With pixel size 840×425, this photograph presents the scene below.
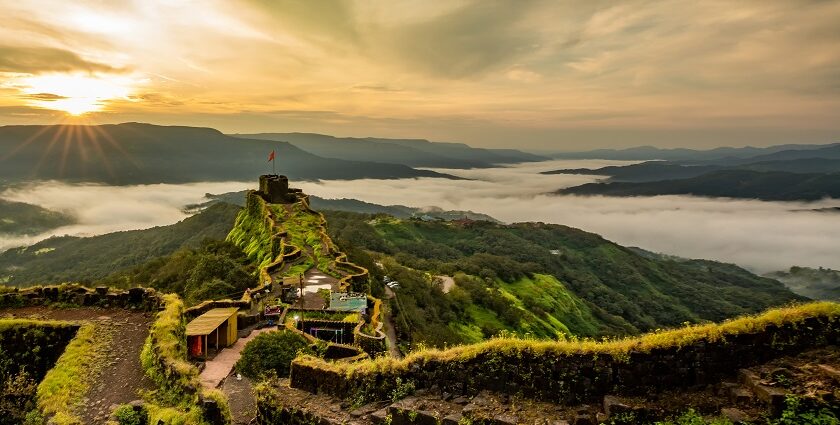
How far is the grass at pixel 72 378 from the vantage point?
11.4 m

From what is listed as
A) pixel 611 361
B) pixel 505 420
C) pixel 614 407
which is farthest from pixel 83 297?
pixel 614 407

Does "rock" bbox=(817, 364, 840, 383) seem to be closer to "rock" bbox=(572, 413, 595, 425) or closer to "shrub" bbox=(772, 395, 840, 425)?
"shrub" bbox=(772, 395, 840, 425)

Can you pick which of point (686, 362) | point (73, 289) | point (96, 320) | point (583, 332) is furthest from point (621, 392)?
point (583, 332)

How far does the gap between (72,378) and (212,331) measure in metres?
8.23

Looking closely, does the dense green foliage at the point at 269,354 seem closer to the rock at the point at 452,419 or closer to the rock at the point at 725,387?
the rock at the point at 452,419

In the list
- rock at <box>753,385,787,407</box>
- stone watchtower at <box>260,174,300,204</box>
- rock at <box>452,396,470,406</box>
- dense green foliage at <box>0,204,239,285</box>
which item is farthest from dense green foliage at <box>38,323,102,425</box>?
dense green foliage at <box>0,204,239,285</box>

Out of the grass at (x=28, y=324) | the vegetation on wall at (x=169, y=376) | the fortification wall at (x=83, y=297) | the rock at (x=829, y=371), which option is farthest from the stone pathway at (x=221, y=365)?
the rock at (x=829, y=371)

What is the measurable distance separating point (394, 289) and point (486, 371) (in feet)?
183

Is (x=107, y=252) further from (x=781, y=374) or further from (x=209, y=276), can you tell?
(x=781, y=374)

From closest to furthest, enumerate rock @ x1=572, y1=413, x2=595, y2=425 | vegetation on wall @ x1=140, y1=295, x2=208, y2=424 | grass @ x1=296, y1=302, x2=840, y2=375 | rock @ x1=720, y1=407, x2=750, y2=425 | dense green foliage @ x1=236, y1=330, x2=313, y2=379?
rock @ x1=720, y1=407, x2=750, y2=425, rock @ x1=572, y1=413, x2=595, y2=425, grass @ x1=296, y1=302, x2=840, y2=375, vegetation on wall @ x1=140, y1=295, x2=208, y2=424, dense green foliage @ x1=236, y1=330, x2=313, y2=379

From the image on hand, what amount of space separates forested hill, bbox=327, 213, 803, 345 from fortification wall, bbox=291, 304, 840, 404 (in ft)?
108

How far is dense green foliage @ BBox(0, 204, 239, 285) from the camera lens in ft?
380

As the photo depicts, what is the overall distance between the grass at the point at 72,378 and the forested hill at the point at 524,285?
2913 centimetres

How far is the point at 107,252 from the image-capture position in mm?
142750
